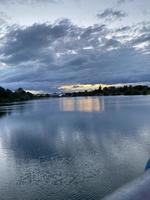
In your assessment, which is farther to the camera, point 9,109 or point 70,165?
point 9,109

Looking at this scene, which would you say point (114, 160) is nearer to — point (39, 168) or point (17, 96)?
point (39, 168)

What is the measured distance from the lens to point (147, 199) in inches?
63.6

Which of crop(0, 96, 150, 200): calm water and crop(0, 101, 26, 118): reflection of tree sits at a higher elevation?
crop(0, 96, 150, 200): calm water

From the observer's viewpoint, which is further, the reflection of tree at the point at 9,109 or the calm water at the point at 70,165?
the reflection of tree at the point at 9,109

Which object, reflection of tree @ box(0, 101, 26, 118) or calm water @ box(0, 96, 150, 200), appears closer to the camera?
calm water @ box(0, 96, 150, 200)

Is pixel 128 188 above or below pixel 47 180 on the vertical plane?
above

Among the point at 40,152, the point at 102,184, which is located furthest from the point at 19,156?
the point at 102,184

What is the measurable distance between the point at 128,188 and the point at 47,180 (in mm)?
13356

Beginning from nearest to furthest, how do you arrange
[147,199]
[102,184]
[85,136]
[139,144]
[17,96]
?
[147,199] → [102,184] → [139,144] → [85,136] → [17,96]

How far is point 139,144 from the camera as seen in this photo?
22.4m

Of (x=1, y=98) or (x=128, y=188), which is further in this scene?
(x=1, y=98)

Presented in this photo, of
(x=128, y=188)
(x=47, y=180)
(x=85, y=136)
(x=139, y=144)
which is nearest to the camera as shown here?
(x=128, y=188)

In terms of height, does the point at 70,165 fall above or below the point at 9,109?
above

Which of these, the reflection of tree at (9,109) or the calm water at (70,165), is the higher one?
the calm water at (70,165)
